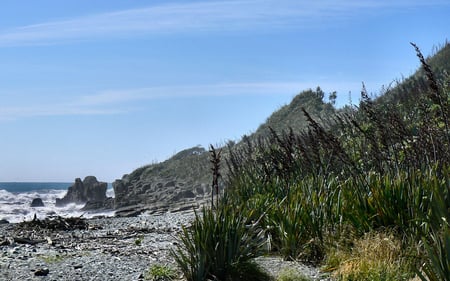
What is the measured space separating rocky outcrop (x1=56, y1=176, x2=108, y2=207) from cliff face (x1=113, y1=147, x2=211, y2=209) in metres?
2.23

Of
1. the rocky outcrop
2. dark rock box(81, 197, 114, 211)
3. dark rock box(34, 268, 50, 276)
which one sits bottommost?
dark rock box(34, 268, 50, 276)

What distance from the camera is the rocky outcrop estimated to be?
46.4m

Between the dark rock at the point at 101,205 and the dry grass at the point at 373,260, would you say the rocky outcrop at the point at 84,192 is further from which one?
the dry grass at the point at 373,260

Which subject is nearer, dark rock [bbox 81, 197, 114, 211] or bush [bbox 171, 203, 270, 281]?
bush [bbox 171, 203, 270, 281]

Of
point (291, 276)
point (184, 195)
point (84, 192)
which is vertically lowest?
point (291, 276)

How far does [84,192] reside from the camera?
47969 mm

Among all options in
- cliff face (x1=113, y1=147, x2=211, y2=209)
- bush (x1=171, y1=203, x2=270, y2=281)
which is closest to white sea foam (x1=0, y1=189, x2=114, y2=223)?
cliff face (x1=113, y1=147, x2=211, y2=209)

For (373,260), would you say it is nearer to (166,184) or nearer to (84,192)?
(166,184)

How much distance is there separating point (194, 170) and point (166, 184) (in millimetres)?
2933

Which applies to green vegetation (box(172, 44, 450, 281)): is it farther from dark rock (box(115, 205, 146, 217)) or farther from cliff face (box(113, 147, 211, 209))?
cliff face (box(113, 147, 211, 209))

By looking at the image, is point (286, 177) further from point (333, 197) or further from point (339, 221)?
point (339, 221)

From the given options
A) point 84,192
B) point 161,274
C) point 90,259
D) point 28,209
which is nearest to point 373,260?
point 161,274

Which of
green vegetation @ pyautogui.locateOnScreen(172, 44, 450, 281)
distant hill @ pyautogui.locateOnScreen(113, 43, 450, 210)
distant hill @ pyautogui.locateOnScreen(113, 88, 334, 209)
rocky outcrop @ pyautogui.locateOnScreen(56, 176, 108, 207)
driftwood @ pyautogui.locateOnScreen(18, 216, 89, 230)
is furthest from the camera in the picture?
rocky outcrop @ pyautogui.locateOnScreen(56, 176, 108, 207)

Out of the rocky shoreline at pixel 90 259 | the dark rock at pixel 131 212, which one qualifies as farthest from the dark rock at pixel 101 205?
the rocky shoreline at pixel 90 259
